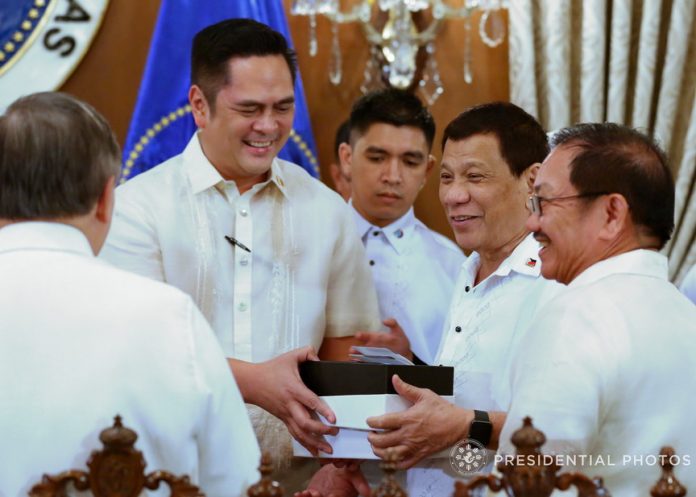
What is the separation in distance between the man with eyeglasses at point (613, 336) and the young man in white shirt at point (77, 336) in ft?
1.91

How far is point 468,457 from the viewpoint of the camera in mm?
2764

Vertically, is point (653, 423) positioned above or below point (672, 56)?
below

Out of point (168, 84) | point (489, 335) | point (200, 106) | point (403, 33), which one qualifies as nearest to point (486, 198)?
point (489, 335)

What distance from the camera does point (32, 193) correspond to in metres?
1.96

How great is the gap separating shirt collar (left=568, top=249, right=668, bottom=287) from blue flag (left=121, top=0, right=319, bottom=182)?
240 centimetres

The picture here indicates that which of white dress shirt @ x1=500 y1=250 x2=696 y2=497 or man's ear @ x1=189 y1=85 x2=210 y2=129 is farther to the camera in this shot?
man's ear @ x1=189 y1=85 x2=210 y2=129

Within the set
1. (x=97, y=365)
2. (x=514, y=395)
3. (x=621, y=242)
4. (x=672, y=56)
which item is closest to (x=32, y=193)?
(x=97, y=365)

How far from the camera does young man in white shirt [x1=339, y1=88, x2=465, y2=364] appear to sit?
4047mm

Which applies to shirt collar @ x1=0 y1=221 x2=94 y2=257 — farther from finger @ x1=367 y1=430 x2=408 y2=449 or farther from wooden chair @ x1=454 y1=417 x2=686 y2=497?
finger @ x1=367 y1=430 x2=408 y2=449

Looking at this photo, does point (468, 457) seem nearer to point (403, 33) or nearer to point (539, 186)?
point (539, 186)

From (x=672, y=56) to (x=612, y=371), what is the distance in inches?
104

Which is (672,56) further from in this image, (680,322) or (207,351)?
(207,351)

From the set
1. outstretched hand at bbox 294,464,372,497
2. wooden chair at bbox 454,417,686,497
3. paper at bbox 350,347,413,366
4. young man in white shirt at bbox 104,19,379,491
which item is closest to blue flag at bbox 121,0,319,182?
young man in white shirt at bbox 104,19,379,491

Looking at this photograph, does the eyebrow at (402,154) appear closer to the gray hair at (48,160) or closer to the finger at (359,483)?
the finger at (359,483)
